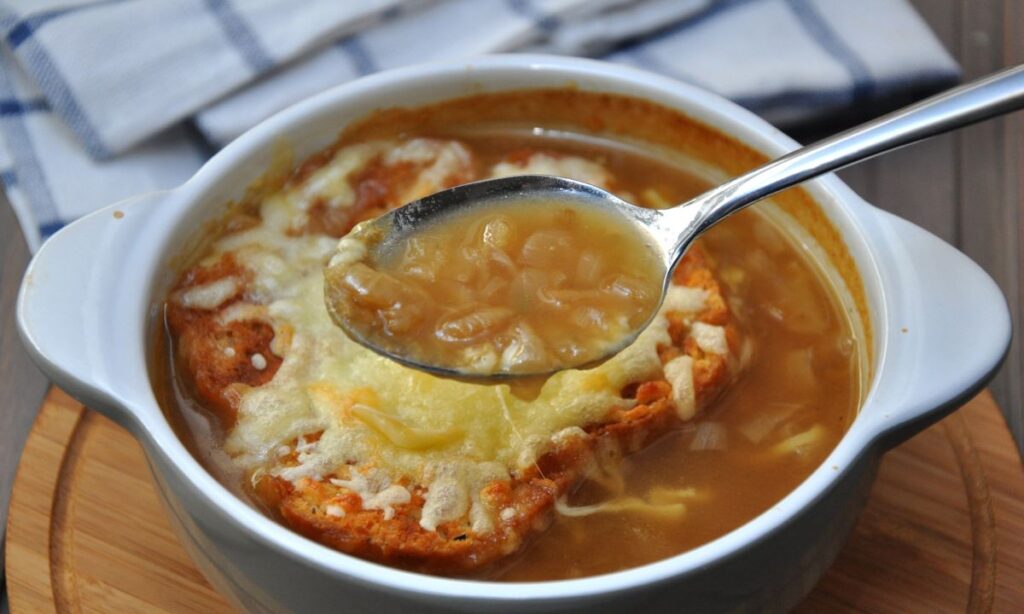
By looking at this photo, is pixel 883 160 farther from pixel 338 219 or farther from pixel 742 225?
pixel 338 219

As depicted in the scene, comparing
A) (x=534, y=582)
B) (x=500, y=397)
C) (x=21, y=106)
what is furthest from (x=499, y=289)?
(x=21, y=106)

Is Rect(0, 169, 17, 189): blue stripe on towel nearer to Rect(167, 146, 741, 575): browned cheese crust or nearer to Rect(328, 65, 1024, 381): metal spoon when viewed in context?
Rect(167, 146, 741, 575): browned cheese crust

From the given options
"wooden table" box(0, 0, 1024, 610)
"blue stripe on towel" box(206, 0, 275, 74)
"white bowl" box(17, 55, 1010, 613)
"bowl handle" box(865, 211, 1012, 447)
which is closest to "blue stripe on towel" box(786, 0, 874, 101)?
"wooden table" box(0, 0, 1024, 610)

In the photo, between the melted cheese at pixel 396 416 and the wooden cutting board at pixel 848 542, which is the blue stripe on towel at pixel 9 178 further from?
the melted cheese at pixel 396 416

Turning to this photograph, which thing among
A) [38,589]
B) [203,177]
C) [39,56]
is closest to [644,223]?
[203,177]

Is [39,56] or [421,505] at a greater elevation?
[39,56]

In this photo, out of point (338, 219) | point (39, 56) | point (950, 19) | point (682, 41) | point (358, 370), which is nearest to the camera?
point (358, 370)
